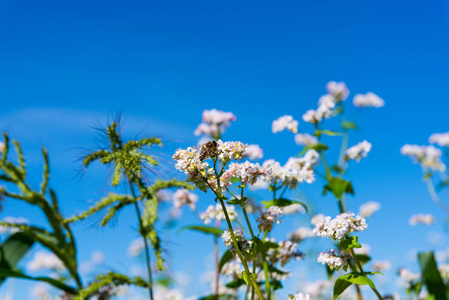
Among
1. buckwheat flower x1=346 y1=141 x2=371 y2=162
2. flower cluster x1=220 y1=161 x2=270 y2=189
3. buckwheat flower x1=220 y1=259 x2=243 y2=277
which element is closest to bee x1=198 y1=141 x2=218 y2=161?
flower cluster x1=220 y1=161 x2=270 y2=189

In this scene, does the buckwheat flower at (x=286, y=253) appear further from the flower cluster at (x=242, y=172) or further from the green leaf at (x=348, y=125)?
the green leaf at (x=348, y=125)

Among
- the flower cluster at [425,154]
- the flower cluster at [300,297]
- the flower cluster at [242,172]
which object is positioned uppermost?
the flower cluster at [425,154]

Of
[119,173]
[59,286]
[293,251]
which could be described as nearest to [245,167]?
[119,173]

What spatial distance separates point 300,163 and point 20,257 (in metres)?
3.12

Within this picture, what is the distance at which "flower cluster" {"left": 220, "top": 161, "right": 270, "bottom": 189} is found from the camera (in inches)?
87.6

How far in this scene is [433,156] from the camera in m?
7.52

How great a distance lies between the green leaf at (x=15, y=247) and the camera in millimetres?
4117

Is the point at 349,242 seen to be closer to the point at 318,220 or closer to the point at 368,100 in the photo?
the point at 318,220

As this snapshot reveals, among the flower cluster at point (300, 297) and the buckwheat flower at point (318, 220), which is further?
the buckwheat flower at point (318, 220)

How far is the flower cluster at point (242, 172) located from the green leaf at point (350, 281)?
754 millimetres

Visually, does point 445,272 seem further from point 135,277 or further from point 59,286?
point 59,286

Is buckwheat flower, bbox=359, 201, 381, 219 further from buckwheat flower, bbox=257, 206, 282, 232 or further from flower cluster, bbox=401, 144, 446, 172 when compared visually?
buckwheat flower, bbox=257, 206, 282, 232

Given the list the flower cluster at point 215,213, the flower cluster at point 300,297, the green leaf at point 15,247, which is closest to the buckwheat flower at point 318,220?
the flower cluster at point 300,297

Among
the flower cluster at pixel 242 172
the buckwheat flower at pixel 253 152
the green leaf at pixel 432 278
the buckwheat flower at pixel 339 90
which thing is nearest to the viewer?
the flower cluster at pixel 242 172
